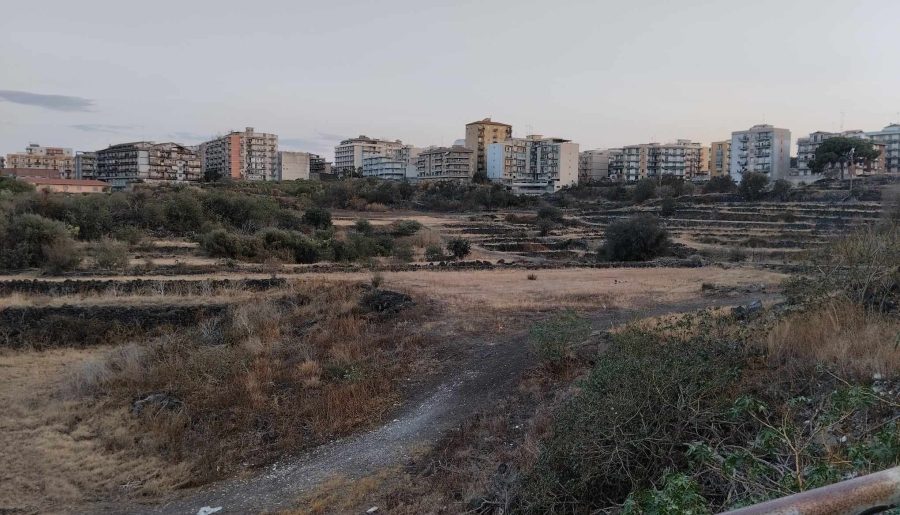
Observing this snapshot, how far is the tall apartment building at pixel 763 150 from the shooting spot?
9888 cm

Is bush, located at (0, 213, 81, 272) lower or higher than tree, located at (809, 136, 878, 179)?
lower

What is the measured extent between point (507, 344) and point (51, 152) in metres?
165

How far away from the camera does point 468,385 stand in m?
9.60

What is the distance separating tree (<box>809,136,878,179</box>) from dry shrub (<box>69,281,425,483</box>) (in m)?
76.3

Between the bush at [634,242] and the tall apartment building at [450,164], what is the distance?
77.7 metres

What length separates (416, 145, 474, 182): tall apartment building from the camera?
112 metres

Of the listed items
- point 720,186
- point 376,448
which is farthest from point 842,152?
point 376,448

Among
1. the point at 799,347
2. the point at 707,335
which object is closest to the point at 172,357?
the point at 707,335

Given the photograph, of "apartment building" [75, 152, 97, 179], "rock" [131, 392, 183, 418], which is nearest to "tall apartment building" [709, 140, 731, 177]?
"apartment building" [75, 152, 97, 179]

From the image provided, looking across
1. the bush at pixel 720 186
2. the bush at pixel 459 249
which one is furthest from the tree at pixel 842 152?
the bush at pixel 459 249

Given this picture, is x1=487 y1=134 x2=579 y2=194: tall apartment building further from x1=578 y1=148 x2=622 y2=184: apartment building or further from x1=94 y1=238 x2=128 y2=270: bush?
x1=94 y1=238 x2=128 y2=270: bush

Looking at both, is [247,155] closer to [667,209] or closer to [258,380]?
[667,209]

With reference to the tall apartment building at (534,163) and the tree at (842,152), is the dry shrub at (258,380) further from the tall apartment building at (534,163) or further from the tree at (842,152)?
the tall apartment building at (534,163)

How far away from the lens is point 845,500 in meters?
1.73
